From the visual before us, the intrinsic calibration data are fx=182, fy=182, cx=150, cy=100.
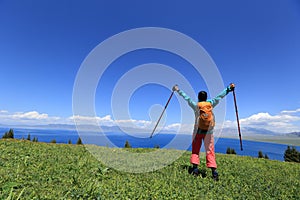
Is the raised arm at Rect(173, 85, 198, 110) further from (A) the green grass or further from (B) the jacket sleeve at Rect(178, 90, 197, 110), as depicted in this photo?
(A) the green grass

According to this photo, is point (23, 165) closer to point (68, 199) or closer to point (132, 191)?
point (68, 199)

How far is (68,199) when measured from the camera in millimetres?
3441

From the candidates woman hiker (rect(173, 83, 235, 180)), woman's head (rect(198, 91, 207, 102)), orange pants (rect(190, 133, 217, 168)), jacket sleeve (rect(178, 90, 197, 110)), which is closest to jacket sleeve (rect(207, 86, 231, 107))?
woman hiker (rect(173, 83, 235, 180))

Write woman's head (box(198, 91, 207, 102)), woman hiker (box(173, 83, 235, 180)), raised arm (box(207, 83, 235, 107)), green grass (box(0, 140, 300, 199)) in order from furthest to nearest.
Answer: woman's head (box(198, 91, 207, 102)) → raised arm (box(207, 83, 235, 107)) → woman hiker (box(173, 83, 235, 180)) → green grass (box(0, 140, 300, 199))

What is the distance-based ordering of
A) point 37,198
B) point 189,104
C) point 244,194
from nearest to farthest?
point 37,198 → point 244,194 → point 189,104

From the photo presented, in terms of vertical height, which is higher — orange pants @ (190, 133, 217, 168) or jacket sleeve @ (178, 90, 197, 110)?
jacket sleeve @ (178, 90, 197, 110)

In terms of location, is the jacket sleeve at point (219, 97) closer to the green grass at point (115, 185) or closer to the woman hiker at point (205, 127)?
the woman hiker at point (205, 127)

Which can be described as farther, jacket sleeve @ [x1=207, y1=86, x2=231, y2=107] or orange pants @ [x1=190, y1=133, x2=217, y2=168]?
jacket sleeve @ [x1=207, y1=86, x2=231, y2=107]

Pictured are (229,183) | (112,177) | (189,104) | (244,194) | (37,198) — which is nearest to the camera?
(37,198)

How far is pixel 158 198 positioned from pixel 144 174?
2.18m

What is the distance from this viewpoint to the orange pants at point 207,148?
6416mm

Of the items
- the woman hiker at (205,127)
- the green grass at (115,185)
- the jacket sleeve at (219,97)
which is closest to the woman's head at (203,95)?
the woman hiker at (205,127)

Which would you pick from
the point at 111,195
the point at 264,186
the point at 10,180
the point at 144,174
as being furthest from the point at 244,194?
the point at 10,180

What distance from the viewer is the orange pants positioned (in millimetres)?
6416
